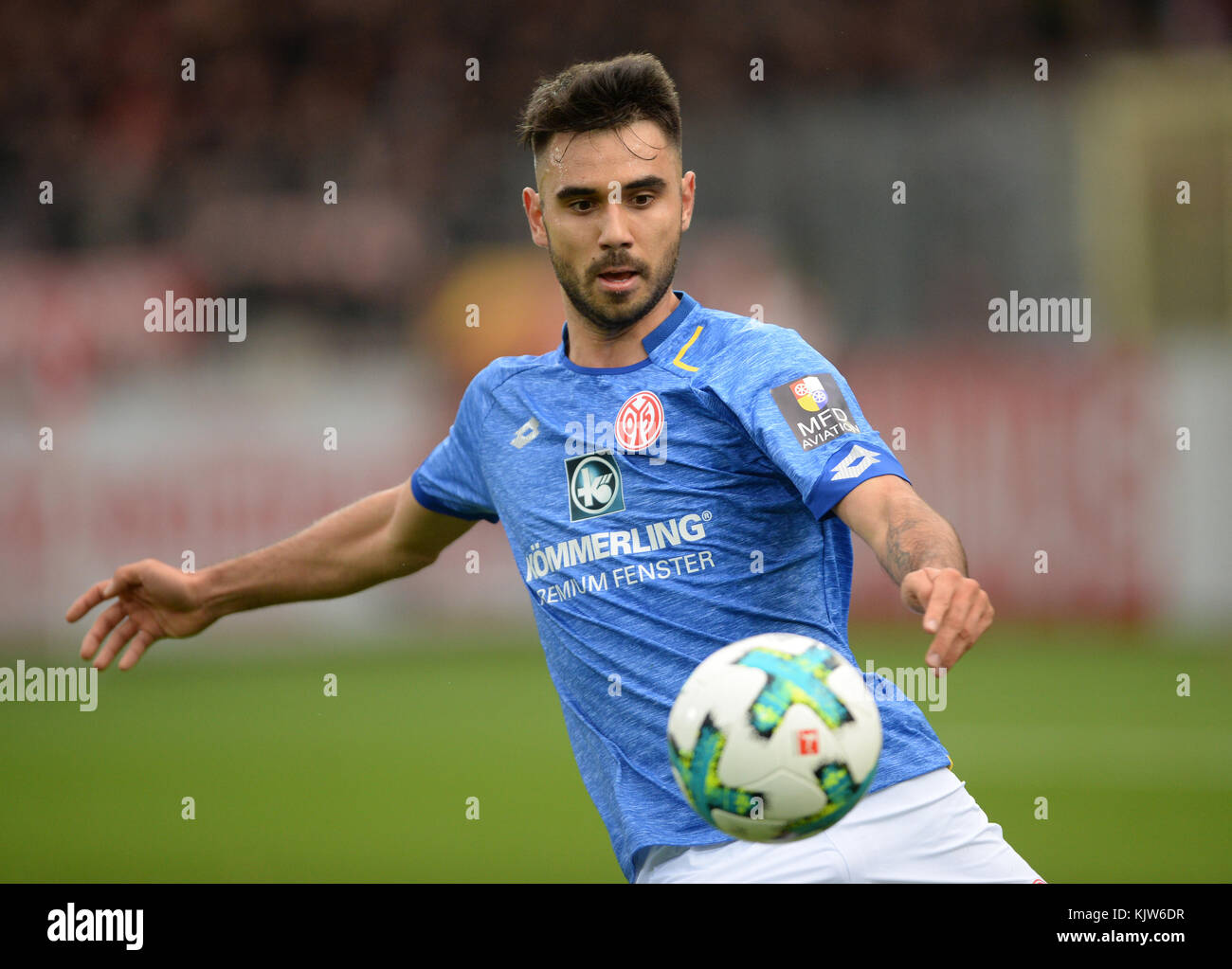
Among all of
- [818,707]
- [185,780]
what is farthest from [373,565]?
[185,780]

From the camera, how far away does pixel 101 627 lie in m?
4.94

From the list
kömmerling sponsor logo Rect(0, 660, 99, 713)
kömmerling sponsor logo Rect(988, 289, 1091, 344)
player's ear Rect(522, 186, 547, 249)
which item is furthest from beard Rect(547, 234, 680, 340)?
kömmerling sponsor logo Rect(988, 289, 1091, 344)

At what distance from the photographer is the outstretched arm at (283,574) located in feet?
16.2

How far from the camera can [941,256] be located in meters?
16.5

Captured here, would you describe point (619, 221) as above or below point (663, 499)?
above

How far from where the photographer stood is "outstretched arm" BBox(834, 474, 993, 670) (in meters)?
2.94

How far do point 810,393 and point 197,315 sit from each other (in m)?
14.1

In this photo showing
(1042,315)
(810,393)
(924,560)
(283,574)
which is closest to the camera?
(924,560)

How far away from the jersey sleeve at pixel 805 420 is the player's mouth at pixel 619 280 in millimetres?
396

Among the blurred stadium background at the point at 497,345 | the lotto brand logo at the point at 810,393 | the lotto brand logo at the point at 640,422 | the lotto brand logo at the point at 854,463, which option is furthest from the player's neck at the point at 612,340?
the blurred stadium background at the point at 497,345

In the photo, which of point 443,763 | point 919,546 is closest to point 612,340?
point 919,546

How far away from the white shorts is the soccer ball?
0.34 m

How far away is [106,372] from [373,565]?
1066 cm

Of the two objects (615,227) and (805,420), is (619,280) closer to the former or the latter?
(615,227)
